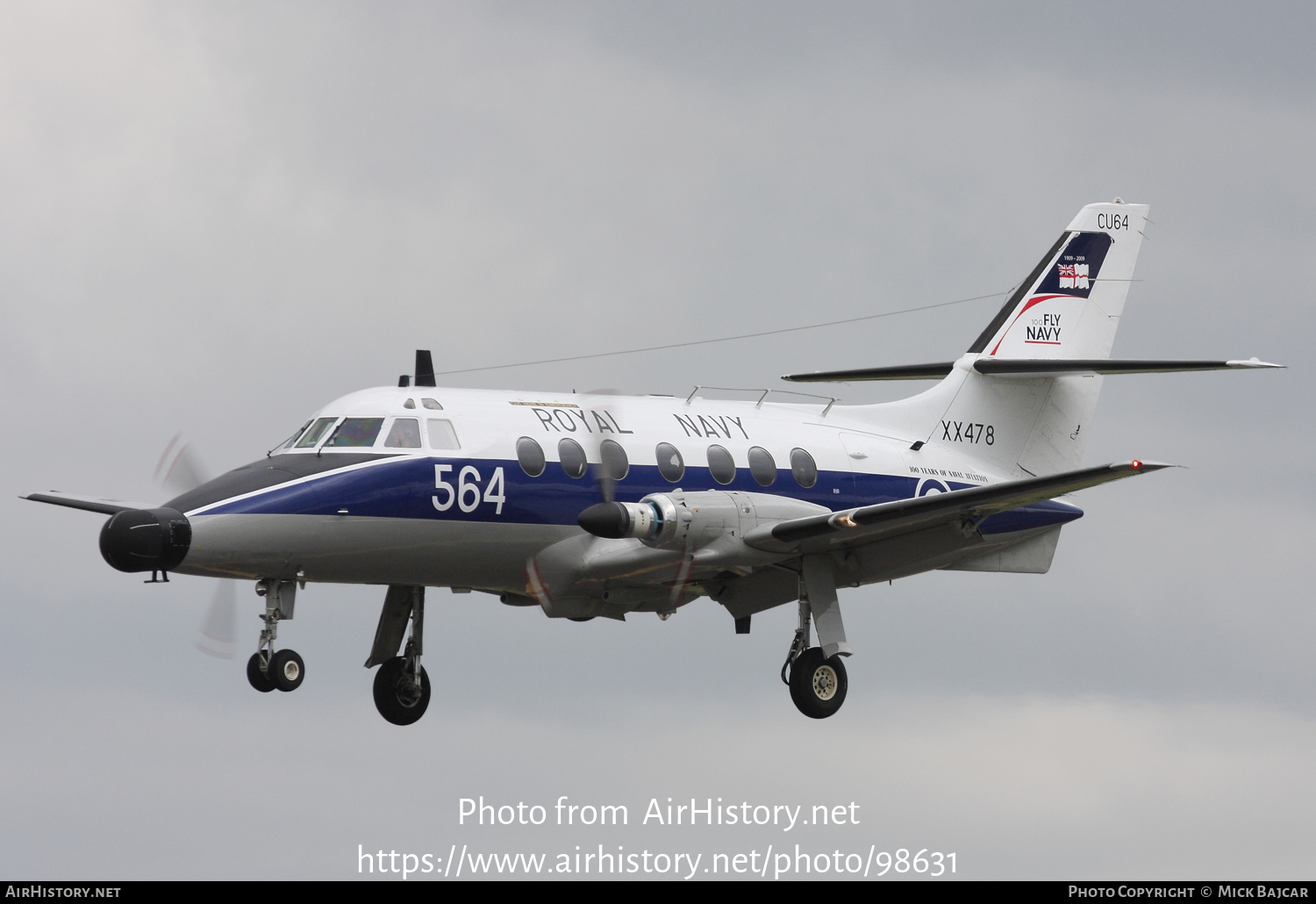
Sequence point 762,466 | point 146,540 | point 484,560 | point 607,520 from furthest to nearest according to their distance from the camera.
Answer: point 762,466 < point 484,560 < point 607,520 < point 146,540

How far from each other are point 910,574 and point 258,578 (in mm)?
8924

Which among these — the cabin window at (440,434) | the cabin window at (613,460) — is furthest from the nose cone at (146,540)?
the cabin window at (613,460)

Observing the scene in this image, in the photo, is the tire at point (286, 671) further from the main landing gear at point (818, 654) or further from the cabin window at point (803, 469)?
the cabin window at point (803, 469)

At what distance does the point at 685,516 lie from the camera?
21.0 metres

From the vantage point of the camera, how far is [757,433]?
78.8ft

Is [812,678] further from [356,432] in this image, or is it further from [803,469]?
[356,432]

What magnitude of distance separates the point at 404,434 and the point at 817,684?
6.11 meters

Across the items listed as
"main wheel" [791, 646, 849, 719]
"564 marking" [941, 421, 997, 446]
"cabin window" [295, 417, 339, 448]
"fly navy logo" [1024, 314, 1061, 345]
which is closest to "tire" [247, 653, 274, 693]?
"cabin window" [295, 417, 339, 448]

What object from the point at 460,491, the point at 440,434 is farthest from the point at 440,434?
the point at 460,491

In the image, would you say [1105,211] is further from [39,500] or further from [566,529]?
[39,500]

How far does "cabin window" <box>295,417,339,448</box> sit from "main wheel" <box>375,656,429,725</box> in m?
4.08

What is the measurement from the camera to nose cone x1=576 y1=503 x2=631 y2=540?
20.3m

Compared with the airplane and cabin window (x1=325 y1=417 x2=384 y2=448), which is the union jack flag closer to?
the airplane

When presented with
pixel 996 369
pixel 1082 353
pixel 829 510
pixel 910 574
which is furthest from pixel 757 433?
pixel 1082 353
